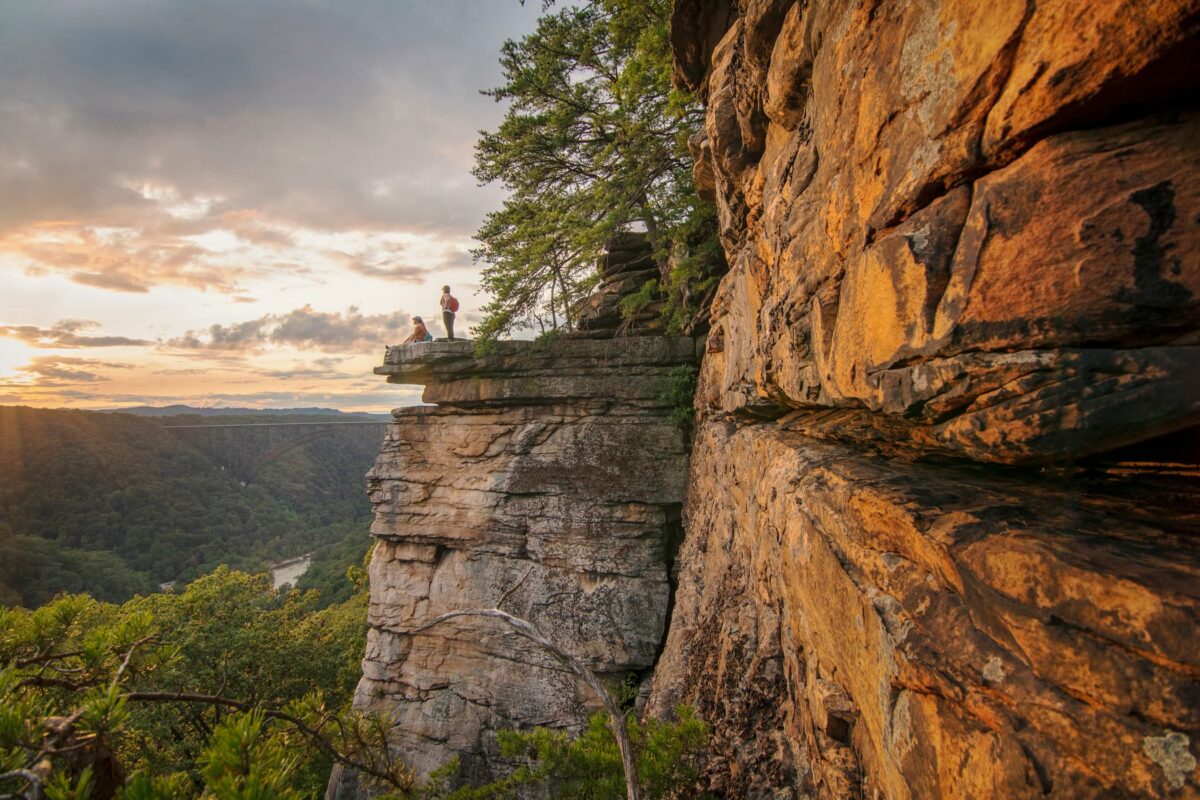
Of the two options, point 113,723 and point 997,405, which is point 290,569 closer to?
point 113,723

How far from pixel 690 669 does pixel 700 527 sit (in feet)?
9.37

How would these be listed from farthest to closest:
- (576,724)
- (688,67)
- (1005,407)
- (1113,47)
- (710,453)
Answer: (576,724) → (710,453) → (688,67) → (1005,407) → (1113,47)

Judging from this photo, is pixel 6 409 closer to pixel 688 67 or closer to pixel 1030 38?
pixel 688 67

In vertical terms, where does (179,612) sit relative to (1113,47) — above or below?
below

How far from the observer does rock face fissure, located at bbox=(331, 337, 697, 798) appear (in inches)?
409

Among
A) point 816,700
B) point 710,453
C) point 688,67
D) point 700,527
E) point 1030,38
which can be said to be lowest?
point 700,527

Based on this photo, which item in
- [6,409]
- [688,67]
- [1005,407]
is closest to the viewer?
[1005,407]

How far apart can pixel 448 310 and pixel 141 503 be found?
167 feet

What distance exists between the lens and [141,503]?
43500mm

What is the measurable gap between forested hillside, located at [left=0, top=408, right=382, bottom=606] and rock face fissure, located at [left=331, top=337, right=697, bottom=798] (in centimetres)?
2978

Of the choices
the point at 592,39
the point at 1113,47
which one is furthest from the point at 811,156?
the point at 592,39

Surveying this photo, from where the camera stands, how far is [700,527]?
832 centimetres

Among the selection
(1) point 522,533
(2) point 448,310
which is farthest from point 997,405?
(2) point 448,310

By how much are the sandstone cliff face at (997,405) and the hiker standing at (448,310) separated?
33.0 ft
